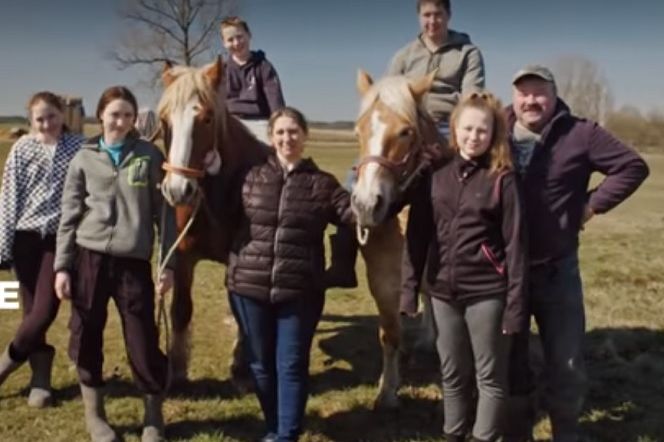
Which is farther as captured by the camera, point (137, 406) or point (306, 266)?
point (137, 406)

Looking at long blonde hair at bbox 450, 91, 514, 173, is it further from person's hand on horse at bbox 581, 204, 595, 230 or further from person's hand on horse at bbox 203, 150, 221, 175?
person's hand on horse at bbox 203, 150, 221, 175

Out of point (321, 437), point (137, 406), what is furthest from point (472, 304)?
point (137, 406)

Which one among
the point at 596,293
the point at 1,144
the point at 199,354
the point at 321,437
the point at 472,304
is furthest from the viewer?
the point at 1,144

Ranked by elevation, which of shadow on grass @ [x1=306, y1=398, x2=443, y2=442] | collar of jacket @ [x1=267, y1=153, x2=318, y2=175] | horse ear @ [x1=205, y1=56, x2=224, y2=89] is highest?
horse ear @ [x1=205, y1=56, x2=224, y2=89]

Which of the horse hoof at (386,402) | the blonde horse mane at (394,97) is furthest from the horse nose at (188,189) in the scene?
the horse hoof at (386,402)

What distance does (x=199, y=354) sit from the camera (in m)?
6.17

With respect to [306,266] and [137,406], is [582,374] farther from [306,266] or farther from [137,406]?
[137,406]

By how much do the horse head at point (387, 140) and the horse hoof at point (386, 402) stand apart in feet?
5.92

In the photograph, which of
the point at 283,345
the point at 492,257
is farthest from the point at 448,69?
the point at 283,345

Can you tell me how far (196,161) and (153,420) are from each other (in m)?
1.64

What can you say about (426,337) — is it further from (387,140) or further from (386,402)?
(387,140)

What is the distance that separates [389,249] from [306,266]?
0.95 m

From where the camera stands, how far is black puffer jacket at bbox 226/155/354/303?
3.88m

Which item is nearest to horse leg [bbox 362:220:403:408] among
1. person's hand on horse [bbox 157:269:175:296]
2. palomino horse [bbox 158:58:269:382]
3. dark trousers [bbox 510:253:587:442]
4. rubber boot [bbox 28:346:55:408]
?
palomino horse [bbox 158:58:269:382]
